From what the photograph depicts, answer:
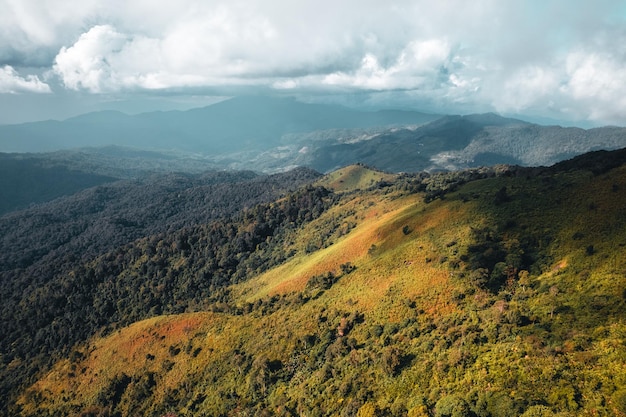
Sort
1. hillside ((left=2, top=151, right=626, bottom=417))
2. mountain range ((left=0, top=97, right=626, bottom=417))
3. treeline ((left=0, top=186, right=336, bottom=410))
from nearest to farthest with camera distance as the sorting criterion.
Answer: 1. hillside ((left=2, top=151, right=626, bottom=417))
2. mountain range ((left=0, top=97, right=626, bottom=417))
3. treeline ((left=0, top=186, right=336, bottom=410))

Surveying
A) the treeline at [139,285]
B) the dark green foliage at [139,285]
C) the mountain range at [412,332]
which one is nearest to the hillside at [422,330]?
the mountain range at [412,332]

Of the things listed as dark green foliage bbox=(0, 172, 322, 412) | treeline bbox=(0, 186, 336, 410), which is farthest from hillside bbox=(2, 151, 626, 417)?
dark green foliage bbox=(0, 172, 322, 412)

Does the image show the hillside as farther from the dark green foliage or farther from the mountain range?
the dark green foliage

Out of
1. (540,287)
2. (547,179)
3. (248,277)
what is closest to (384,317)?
(540,287)

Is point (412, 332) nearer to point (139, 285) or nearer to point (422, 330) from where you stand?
point (422, 330)

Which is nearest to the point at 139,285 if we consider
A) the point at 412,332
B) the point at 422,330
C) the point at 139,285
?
the point at 139,285

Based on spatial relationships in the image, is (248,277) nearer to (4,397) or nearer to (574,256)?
(4,397)

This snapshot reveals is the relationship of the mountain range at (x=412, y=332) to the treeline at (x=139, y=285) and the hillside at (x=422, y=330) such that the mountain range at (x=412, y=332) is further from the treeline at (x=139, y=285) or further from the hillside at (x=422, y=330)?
the treeline at (x=139, y=285)

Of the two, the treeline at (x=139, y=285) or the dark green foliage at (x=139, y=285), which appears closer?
the treeline at (x=139, y=285)
